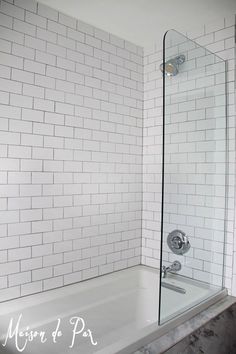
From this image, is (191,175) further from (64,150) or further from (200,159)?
(64,150)

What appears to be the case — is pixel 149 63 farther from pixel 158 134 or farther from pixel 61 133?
pixel 61 133

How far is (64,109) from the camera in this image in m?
2.29

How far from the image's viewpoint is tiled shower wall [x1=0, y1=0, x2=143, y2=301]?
202 centimetres

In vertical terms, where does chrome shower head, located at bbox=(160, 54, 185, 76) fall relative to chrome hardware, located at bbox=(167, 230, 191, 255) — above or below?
above

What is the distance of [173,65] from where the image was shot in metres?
1.91

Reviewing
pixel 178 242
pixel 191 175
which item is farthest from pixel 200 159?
pixel 178 242

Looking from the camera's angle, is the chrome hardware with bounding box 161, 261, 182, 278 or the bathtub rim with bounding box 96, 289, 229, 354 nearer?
the bathtub rim with bounding box 96, 289, 229, 354

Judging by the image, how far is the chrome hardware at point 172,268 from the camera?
5.84ft

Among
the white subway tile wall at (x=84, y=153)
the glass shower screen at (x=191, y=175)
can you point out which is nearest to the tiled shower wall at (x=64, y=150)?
the white subway tile wall at (x=84, y=153)

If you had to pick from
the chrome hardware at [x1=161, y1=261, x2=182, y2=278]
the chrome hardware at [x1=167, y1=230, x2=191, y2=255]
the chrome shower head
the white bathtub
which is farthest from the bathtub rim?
the chrome shower head

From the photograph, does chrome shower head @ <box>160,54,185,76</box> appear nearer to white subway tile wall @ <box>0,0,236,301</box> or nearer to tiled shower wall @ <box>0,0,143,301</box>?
white subway tile wall @ <box>0,0,236,301</box>

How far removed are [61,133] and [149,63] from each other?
126cm

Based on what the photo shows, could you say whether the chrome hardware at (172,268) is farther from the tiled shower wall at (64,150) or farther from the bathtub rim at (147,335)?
the tiled shower wall at (64,150)

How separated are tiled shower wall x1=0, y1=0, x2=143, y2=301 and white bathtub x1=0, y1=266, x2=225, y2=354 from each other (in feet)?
0.46
